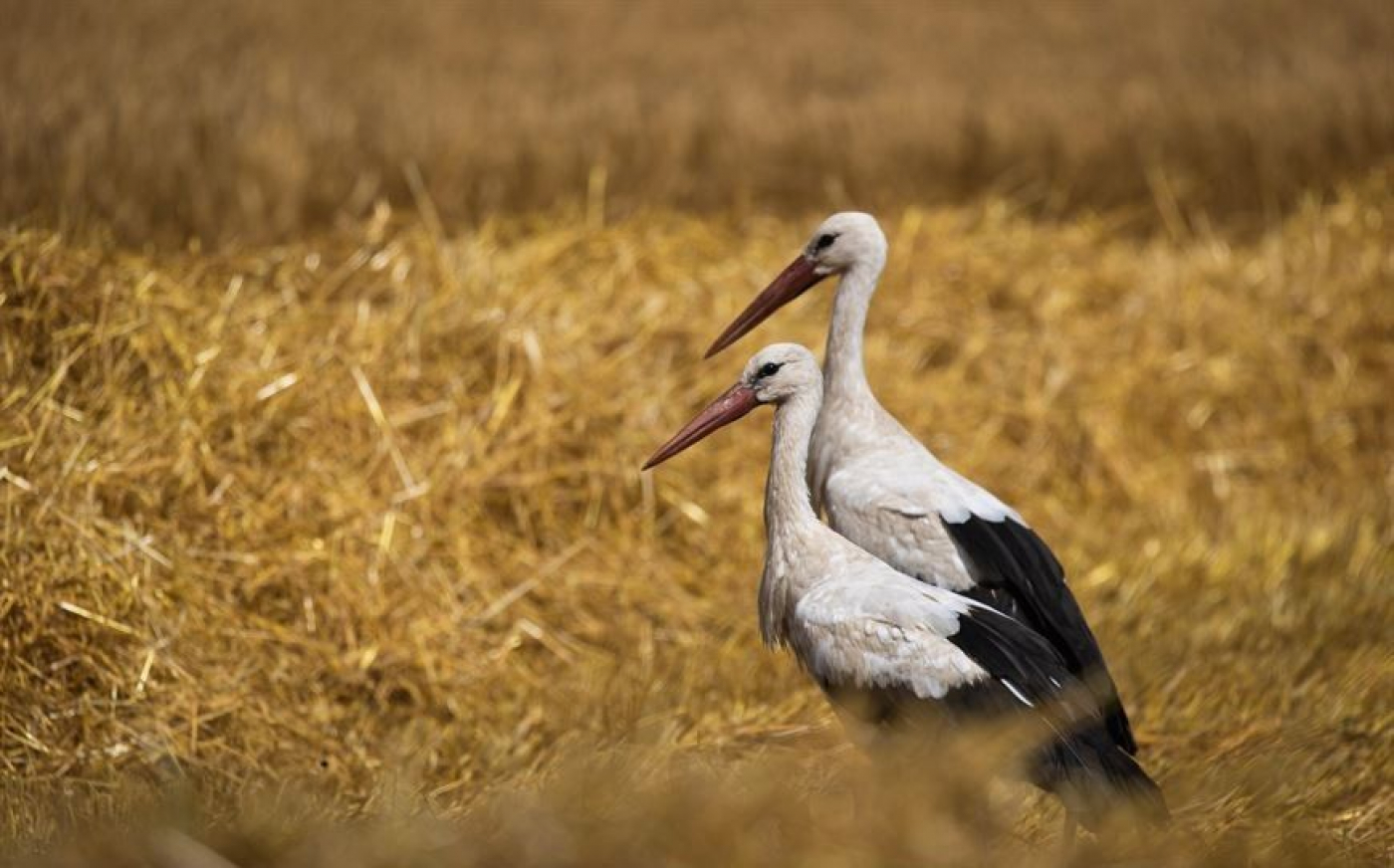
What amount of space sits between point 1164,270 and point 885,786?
13.4ft

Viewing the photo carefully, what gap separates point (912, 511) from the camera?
287cm

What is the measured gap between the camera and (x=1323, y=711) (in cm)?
334

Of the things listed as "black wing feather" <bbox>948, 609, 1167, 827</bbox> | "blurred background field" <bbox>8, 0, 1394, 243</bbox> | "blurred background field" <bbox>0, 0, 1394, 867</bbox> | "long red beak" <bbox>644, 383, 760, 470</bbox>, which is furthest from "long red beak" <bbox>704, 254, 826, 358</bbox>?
"blurred background field" <bbox>8, 0, 1394, 243</bbox>

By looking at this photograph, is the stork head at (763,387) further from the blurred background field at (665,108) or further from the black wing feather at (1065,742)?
the blurred background field at (665,108)

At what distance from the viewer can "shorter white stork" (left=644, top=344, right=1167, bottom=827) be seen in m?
2.50

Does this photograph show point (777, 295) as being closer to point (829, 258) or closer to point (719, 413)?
point (829, 258)

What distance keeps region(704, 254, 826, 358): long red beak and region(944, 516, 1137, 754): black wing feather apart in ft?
2.15

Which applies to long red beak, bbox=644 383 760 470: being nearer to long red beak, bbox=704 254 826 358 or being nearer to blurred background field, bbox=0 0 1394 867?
long red beak, bbox=704 254 826 358

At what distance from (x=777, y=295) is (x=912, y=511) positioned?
65 centimetres

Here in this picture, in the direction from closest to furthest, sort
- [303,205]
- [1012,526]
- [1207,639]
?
[1012,526] → [1207,639] → [303,205]

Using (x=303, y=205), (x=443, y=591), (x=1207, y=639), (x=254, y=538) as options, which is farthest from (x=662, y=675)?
(x=303, y=205)

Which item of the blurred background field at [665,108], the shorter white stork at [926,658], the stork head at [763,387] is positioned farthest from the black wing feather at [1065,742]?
the blurred background field at [665,108]

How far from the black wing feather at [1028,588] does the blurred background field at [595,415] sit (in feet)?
0.96

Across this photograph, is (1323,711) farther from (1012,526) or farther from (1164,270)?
(1164,270)
